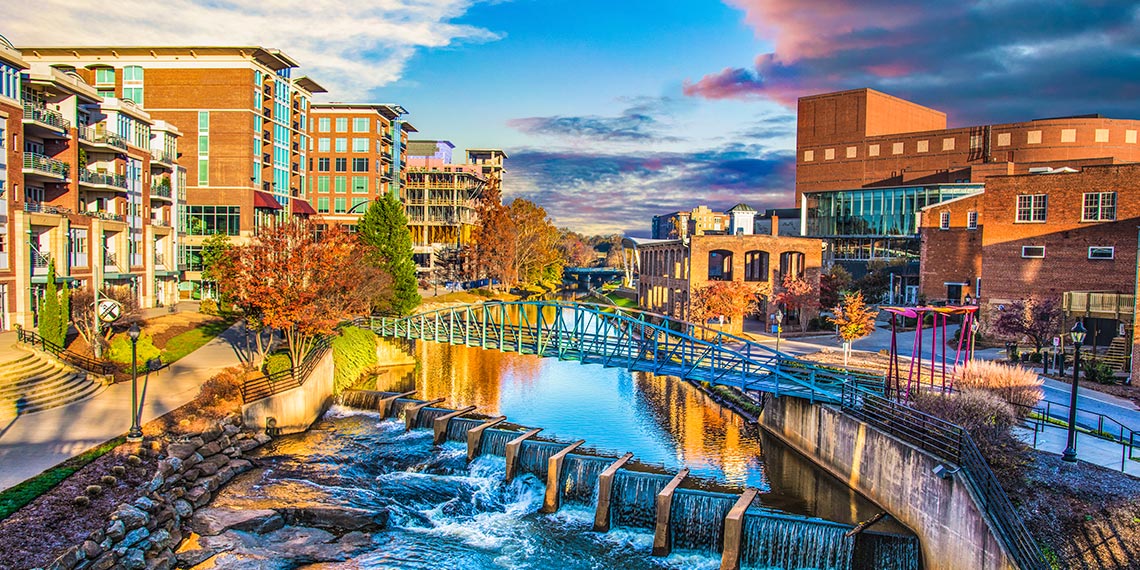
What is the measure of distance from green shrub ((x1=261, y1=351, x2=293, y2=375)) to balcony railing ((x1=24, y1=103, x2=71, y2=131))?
18.7 m

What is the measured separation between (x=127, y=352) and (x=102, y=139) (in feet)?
69.4

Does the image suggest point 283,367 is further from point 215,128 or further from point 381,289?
point 215,128

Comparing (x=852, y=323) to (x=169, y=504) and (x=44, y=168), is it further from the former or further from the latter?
(x=44, y=168)

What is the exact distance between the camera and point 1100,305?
32562mm

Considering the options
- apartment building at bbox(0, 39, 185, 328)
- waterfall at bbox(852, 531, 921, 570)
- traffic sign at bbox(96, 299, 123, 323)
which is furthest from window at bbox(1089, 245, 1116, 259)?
apartment building at bbox(0, 39, 185, 328)

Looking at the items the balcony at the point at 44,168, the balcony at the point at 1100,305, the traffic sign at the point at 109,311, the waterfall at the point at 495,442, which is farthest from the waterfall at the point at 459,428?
the balcony at the point at 1100,305

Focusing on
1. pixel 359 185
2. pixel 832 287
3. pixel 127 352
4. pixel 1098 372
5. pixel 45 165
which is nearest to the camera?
pixel 1098 372

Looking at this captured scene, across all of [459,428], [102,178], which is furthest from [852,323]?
[102,178]

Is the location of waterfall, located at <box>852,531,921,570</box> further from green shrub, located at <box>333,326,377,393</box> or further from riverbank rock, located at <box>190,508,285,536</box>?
green shrub, located at <box>333,326,377,393</box>

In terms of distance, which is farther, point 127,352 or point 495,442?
point 127,352

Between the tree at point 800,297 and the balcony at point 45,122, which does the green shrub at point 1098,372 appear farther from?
the balcony at point 45,122

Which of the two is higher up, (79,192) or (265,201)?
(265,201)

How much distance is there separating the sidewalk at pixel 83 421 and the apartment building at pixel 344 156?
62.0 m

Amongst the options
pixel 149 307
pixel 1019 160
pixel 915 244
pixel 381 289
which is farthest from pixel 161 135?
pixel 1019 160
